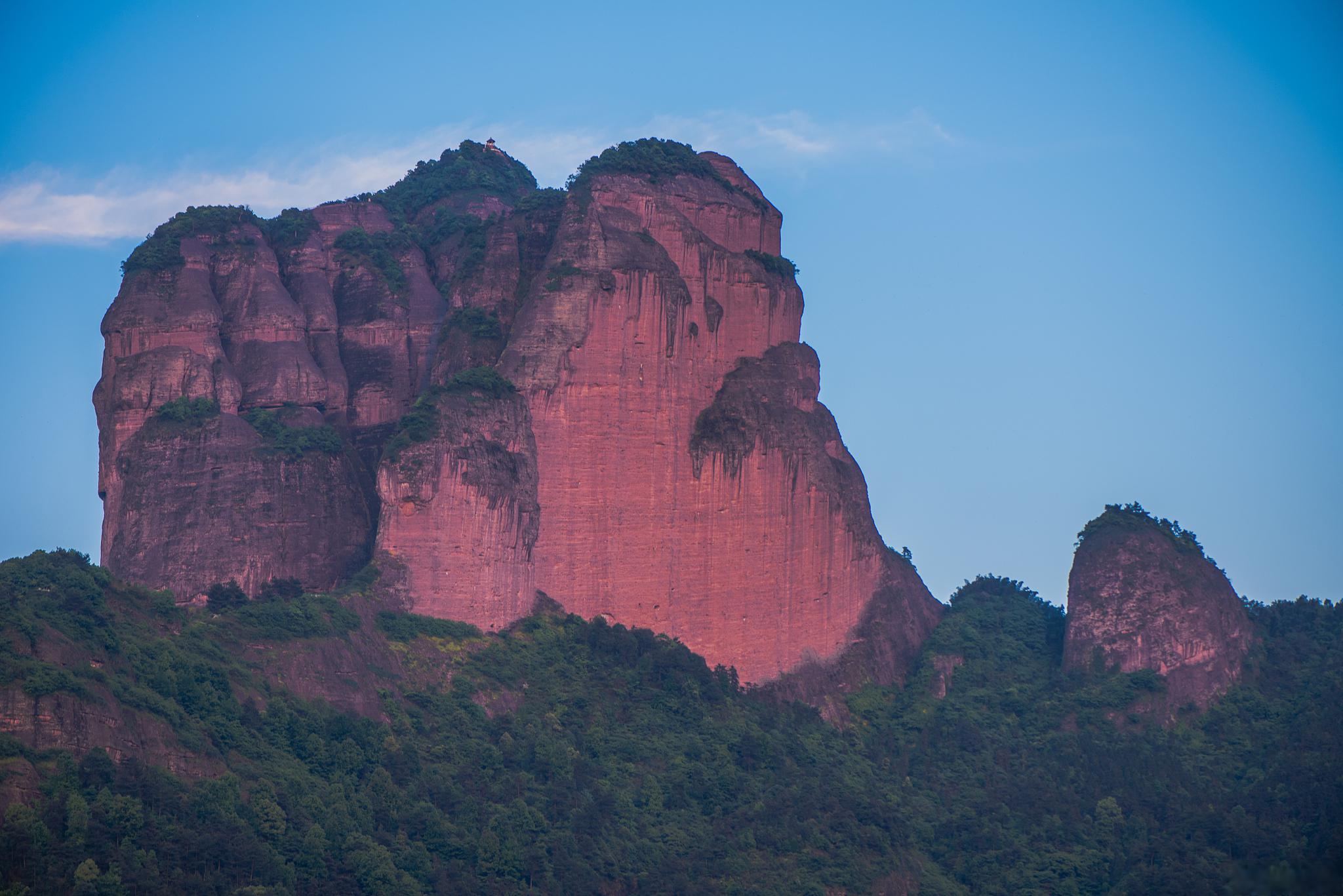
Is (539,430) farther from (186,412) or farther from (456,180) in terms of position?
(456,180)

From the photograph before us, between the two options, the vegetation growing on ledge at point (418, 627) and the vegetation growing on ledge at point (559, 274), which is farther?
the vegetation growing on ledge at point (559, 274)

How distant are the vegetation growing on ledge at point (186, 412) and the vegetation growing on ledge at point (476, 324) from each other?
7.71m

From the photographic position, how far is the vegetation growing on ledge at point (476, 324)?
65812 mm

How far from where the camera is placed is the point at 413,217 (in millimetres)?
77562

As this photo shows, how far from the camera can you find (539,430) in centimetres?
6306

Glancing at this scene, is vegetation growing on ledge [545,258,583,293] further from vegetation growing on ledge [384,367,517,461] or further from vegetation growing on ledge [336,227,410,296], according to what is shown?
vegetation growing on ledge [336,227,410,296]

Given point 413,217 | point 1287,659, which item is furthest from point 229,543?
point 1287,659

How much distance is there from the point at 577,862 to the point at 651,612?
1225 centimetres

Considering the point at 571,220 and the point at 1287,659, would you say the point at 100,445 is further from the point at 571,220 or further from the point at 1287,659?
the point at 1287,659

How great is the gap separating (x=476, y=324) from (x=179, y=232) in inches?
377

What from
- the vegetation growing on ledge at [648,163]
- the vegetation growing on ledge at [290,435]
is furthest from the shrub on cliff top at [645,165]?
the vegetation growing on ledge at [290,435]

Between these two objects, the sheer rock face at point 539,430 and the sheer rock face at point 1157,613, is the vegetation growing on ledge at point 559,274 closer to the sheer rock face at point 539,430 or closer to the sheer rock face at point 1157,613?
the sheer rock face at point 539,430

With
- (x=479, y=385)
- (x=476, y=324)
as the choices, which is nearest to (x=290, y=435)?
(x=479, y=385)

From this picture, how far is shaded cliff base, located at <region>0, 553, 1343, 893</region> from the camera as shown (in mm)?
47250
